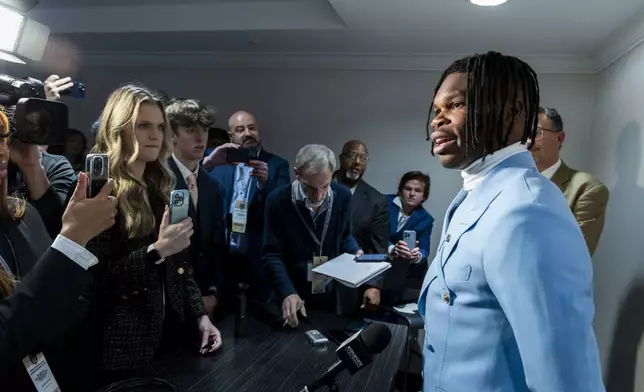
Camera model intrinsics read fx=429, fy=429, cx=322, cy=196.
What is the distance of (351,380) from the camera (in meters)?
1.32

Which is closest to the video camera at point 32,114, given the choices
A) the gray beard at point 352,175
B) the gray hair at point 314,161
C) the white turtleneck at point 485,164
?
the white turtleneck at point 485,164

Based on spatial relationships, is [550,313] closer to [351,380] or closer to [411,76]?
[351,380]

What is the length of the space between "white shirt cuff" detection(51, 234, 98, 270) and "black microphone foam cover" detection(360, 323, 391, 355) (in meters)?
0.62

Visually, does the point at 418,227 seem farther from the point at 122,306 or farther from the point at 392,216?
the point at 122,306

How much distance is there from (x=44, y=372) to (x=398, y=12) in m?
2.44

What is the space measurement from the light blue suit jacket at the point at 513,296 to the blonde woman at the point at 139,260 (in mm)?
897

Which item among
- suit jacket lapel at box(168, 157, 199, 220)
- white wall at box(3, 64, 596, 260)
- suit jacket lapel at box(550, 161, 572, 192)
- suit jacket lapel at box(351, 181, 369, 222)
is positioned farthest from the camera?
white wall at box(3, 64, 596, 260)

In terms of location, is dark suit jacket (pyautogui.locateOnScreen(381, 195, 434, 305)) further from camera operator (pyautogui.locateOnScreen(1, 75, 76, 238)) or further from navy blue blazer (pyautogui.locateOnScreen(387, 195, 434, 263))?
camera operator (pyautogui.locateOnScreen(1, 75, 76, 238))

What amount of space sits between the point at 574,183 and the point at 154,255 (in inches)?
82.7

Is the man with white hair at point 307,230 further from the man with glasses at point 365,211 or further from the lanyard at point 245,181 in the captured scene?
the man with glasses at point 365,211

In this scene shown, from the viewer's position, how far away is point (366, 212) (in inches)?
115

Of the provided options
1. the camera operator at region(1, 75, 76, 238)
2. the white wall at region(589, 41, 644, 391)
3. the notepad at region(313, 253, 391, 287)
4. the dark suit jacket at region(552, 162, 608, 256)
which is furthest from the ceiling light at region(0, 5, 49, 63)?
the white wall at region(589, 41, 644, 391)

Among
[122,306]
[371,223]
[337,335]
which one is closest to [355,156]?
[371,223]

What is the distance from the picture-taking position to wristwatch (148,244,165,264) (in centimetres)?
139
